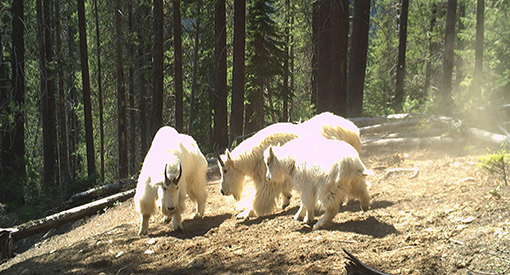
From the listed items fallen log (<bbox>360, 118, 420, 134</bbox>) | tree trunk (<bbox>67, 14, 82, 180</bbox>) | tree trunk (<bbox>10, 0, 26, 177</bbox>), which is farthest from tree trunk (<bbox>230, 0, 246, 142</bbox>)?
tree trunk (<bbox>67, 14, 82, 180</bbox>)

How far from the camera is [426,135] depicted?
477 inches

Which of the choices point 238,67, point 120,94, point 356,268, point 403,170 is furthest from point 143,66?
point 356,268

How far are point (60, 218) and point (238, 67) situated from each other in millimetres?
7366

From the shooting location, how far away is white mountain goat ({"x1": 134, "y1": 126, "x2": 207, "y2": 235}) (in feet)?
25.1

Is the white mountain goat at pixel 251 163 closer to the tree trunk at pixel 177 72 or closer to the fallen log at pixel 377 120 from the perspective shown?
the fallen log at pixel 377 120

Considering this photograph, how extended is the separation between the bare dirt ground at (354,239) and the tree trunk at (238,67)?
6299mm

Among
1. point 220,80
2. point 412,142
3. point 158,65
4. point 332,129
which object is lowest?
point 412,142

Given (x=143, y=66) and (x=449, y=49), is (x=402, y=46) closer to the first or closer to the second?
(x=449, y=49)

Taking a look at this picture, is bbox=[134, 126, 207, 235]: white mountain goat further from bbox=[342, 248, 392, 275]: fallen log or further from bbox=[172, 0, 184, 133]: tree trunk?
bbox=[172, 0, 184, 133]: tree trunk

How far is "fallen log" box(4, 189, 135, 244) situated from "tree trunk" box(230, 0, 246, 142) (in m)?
4.70

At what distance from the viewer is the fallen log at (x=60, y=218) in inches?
430

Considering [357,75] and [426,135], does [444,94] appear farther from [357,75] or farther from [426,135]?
[426,135]

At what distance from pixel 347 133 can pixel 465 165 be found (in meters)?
2.35

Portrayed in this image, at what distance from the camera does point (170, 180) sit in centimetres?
760
